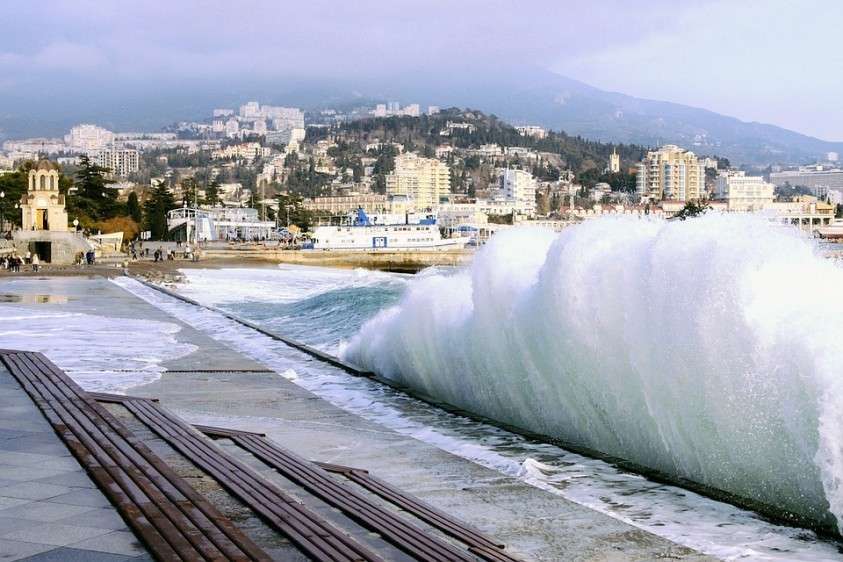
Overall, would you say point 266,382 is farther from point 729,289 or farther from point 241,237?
point 241,237

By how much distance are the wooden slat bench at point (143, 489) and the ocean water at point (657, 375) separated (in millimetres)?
2945

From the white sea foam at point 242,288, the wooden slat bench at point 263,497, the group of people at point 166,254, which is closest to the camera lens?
the wooden slat bench at point 263,497

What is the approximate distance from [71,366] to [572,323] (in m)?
7.67

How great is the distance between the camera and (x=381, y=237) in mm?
113562

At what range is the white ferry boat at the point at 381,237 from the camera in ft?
370

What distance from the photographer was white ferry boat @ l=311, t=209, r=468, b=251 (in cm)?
11262

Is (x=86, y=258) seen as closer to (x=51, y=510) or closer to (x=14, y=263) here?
(x=14, y=263)

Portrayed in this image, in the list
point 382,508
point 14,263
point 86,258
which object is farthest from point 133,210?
point 382,508

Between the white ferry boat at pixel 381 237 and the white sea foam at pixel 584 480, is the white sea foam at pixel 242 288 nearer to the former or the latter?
the white sea foam at pixel 584 480

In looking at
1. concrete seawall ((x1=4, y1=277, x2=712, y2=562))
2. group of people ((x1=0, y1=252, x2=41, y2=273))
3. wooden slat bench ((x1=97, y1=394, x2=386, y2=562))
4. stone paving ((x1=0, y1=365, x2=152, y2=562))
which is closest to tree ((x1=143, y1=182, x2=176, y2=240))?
group of people ((x1=0, y1=252, x2=41, y2=273))

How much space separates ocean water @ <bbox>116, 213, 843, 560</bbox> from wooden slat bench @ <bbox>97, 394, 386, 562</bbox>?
236 cm

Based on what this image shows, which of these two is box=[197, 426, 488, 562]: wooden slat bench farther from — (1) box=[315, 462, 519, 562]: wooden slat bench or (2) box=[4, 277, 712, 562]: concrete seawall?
(2) box=[4, 277, 712, 562]: concrete seawall

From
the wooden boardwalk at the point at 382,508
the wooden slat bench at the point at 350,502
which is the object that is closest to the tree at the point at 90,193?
the wooden slat bench at the point at 350,502

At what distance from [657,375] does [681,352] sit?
47 cm
